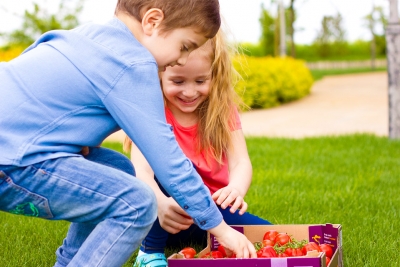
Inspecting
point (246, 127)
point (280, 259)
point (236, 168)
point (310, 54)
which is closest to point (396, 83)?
point (246, 127)

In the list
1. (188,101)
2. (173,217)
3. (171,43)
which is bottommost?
(173,217)

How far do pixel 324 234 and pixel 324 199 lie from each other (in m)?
1.31

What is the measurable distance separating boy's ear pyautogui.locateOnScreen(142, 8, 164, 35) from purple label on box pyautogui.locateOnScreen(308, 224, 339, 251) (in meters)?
1.14

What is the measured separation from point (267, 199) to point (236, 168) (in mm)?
1151

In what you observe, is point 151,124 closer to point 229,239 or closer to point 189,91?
point 229,239

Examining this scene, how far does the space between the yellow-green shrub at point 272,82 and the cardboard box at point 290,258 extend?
8100 millimetres

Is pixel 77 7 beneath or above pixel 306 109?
above

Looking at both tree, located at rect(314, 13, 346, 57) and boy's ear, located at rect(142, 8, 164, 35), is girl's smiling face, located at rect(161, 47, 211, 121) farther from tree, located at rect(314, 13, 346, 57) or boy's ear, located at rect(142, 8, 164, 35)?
tree, located at rect(314, 13, 346, 57)

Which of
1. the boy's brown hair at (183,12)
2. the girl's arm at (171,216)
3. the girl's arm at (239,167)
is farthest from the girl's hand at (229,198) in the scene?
the boy's brown hair at (183,12)

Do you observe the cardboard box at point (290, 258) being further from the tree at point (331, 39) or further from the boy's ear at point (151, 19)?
the tree at point (331, 39)

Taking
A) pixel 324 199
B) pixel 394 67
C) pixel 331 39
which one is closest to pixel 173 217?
pixel 324 199

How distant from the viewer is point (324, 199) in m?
3.83

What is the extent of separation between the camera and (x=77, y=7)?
1462cm

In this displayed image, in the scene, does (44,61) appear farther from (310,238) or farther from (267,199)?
(267,199)
